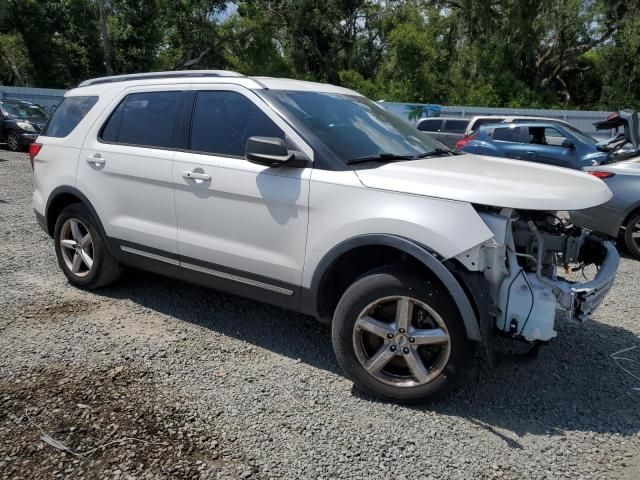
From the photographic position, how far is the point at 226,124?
403 cm

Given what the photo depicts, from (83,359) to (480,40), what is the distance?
93.3 ft

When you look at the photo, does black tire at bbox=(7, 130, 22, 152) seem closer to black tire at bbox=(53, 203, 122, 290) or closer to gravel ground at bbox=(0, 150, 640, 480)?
black tire at bbox=(53, 203, 122, 290)

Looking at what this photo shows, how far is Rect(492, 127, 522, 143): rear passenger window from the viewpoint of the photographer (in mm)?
12484

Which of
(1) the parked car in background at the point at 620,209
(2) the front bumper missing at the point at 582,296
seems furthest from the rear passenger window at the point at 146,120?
(1) the parked car in background at the point at 620,209

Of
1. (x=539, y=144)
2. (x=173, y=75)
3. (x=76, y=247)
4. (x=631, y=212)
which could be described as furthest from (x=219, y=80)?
(x=539, y=144)

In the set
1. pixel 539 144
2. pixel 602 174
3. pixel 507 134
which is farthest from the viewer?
pixel 507 134

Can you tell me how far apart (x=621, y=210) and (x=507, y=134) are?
6.36m

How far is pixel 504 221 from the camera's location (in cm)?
306

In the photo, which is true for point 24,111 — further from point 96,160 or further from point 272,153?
point 272,153

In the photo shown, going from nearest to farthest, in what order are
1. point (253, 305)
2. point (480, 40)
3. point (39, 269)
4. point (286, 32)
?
1. point (253, 305)
2. point (39, 269)
3. point (480, 40)
4. point (286, 32)

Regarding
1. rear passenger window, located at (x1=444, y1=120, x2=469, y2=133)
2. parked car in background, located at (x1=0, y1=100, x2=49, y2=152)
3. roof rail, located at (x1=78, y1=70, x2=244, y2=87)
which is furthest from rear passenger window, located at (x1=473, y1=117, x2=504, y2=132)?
parked car in background, located at (x1=0, y1=100, x2=49, y2=152)

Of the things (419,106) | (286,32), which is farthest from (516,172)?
(286,32)

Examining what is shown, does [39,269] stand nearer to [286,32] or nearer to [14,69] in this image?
[286,32]

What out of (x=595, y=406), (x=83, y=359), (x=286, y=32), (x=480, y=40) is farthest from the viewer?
(x=286, y=32)
